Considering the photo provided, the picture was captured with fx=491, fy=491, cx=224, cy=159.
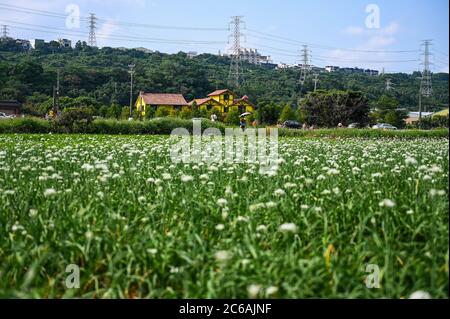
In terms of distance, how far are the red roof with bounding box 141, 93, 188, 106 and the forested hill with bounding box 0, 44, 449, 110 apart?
36.2 inches

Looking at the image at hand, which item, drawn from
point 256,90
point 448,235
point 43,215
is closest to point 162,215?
point 43,215

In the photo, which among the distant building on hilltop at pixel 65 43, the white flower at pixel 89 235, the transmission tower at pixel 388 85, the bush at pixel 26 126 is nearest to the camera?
the white flower at pixel 89 235

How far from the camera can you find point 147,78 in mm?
55875

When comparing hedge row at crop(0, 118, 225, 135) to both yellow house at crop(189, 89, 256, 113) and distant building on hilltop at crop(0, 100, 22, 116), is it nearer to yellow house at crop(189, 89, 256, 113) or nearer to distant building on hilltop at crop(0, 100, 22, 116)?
distant building on hilltop at crop(0, 100, 22, 116)

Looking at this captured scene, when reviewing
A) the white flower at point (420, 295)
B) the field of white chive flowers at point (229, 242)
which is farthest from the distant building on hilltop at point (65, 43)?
the white flower at point (420, 295)

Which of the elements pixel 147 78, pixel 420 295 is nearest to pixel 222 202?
pixel 420 295

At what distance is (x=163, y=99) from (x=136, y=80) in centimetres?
357

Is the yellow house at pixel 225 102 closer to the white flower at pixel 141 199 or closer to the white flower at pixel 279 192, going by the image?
the white flower at pixel 141 199

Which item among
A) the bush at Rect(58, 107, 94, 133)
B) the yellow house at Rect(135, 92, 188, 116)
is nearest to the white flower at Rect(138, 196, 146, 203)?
the bush at Rect(58, 107, 94, 133)

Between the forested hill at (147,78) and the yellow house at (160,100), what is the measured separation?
1025 millimetres

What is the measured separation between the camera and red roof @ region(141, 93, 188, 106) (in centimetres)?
5323

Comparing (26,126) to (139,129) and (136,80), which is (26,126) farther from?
(136,80)

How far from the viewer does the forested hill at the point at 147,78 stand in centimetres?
4238
